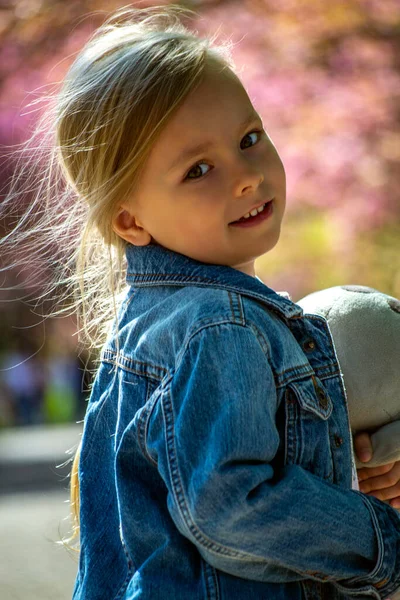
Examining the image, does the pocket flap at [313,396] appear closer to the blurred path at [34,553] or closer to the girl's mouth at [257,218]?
the girl's mouth at [257,218]

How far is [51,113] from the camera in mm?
1717

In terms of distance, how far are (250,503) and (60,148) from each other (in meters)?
0.74

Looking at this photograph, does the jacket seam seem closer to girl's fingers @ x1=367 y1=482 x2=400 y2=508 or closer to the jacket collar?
the jacket collar

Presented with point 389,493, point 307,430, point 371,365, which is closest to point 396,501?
point 389,493

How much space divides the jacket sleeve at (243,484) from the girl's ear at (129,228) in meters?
0.31

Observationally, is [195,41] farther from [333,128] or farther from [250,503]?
[333,128]

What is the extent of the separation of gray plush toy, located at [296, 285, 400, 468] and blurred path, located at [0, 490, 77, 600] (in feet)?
5.41

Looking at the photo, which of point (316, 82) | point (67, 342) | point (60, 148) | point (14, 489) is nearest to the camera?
point (60, 148)

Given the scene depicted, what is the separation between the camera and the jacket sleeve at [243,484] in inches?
51.6

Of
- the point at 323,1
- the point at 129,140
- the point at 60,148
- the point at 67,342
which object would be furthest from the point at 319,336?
the point at 67,342

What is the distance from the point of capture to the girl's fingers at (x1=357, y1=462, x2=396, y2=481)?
167cm

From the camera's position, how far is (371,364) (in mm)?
1636

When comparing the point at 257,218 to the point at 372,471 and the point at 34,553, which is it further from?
the point at 34,553

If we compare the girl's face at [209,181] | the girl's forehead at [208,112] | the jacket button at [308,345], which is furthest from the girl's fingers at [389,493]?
the girl's forehead at [208,112]
